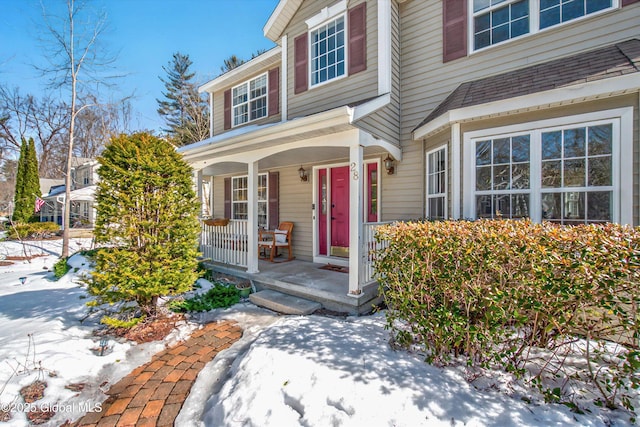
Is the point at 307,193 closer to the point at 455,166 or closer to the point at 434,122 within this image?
the point at 434,122

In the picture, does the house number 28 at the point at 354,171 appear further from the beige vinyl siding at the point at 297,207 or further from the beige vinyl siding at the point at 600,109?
the beige vinyl siding at the point at 297,207

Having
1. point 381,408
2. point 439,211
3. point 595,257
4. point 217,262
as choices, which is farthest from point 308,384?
point 217,262

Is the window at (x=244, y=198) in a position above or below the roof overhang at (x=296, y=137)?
below

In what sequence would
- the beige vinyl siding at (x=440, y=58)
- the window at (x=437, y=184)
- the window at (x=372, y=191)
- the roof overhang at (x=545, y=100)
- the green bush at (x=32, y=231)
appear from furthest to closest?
the green bush at (x=32, y=231)
the window at (x=372, y=191)
the window at (x=437, y=184)
the beige vinyl siding at (x=440, y=58)
the roof overhang at (x=545, y=100)

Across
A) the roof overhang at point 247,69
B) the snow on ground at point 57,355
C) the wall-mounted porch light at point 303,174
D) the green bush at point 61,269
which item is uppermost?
the roof overhang at point 247,69

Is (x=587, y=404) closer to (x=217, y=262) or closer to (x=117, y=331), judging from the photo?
(x=117, y=331)

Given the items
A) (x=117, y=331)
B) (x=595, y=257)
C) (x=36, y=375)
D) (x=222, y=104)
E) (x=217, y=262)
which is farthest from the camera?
(x=222, y=104)

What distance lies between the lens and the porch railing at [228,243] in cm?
552

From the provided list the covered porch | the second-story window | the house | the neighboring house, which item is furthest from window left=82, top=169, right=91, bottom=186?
the second-story window

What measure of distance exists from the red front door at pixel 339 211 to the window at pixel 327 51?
6.45 ft

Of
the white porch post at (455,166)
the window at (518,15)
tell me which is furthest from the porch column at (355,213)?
the window at (518,15)

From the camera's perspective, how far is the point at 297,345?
2.80 meters

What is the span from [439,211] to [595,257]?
115 inches

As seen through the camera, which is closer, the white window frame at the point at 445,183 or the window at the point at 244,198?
the white window frame at the point at 445,183
